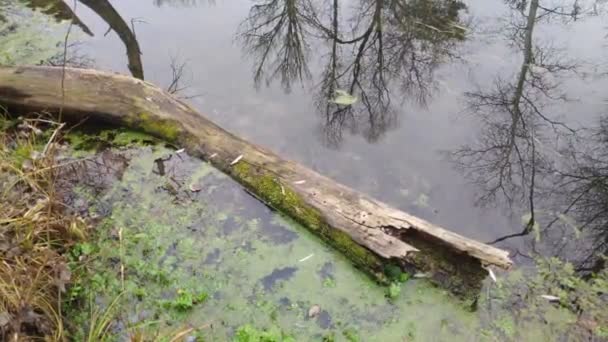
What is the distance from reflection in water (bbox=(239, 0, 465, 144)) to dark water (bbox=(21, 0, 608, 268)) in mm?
18

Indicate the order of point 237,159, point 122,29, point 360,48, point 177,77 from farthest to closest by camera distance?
1. point 122,29
2. point 360,48
3. point 177,77
4. point 237,159

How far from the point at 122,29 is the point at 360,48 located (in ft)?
8.75

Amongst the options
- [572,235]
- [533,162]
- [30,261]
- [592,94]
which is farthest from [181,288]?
[592,94]

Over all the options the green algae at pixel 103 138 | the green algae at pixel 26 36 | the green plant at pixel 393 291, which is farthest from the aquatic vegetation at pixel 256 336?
the green algae at pixel 26 36

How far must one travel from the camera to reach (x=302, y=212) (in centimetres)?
310

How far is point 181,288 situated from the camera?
9.02 ft

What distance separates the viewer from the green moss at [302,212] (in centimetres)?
282

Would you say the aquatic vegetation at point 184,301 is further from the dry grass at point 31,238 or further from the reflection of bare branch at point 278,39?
the reflection of bare branch at point 278,39

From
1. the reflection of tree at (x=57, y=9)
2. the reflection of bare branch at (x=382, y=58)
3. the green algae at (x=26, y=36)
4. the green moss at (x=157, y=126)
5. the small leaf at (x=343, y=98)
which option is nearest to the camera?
the green moss at (x=157, y=126)

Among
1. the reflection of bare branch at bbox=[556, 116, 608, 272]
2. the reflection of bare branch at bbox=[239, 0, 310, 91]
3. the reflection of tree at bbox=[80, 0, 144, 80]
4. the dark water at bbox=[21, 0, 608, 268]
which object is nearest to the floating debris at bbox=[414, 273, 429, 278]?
the dark water at bbox=[21, 0, 608, 268]

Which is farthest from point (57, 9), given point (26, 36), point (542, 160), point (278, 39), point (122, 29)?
point (542, 160)

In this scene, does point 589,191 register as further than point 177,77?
No

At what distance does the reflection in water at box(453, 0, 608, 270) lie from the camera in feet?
10.9

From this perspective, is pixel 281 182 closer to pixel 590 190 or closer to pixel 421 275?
pixel 421 275
